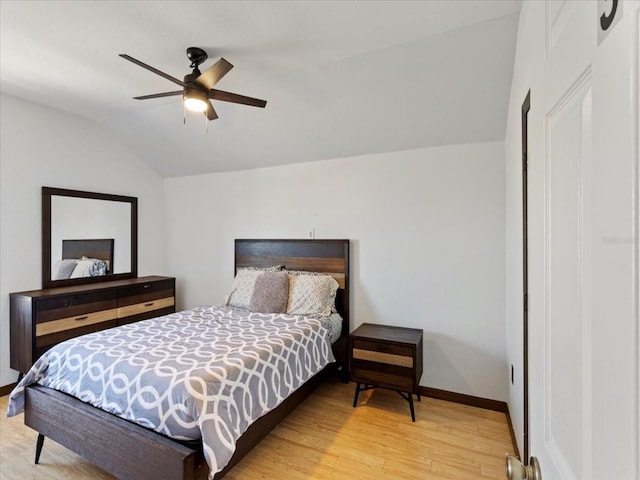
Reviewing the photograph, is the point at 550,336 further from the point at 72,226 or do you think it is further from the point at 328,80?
the point at 72,226

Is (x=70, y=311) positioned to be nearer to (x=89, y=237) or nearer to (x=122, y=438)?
(x=89, y=237)

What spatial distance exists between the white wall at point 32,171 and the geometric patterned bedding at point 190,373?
1.50 m

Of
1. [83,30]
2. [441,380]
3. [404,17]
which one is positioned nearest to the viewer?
[404,17]

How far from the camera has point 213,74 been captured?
1970 mm

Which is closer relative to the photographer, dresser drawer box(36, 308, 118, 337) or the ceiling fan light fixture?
the ceiling fan light fixture

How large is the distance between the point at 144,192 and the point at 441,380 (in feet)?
14.0

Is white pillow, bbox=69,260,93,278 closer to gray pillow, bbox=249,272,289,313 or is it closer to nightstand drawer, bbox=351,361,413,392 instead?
gray pillow, bbox=249,272,289,313

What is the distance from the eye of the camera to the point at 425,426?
2.49 m

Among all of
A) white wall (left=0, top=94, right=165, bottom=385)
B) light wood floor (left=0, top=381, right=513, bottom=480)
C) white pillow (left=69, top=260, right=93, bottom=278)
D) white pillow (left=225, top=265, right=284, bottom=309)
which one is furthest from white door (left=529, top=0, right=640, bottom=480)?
white pillow (left=69, top=260, right=93, bottom=278)

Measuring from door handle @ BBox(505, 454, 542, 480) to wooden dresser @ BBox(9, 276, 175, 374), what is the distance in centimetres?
369

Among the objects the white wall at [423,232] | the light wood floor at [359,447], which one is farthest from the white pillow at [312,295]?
Result: the light wood floor at [359,447]

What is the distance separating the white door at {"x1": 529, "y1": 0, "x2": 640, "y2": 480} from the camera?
364 mm

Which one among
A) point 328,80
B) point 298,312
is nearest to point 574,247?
point 328,80

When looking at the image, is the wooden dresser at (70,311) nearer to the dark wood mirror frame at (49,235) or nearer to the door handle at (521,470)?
the dark wood mirror frame at (49,235)
